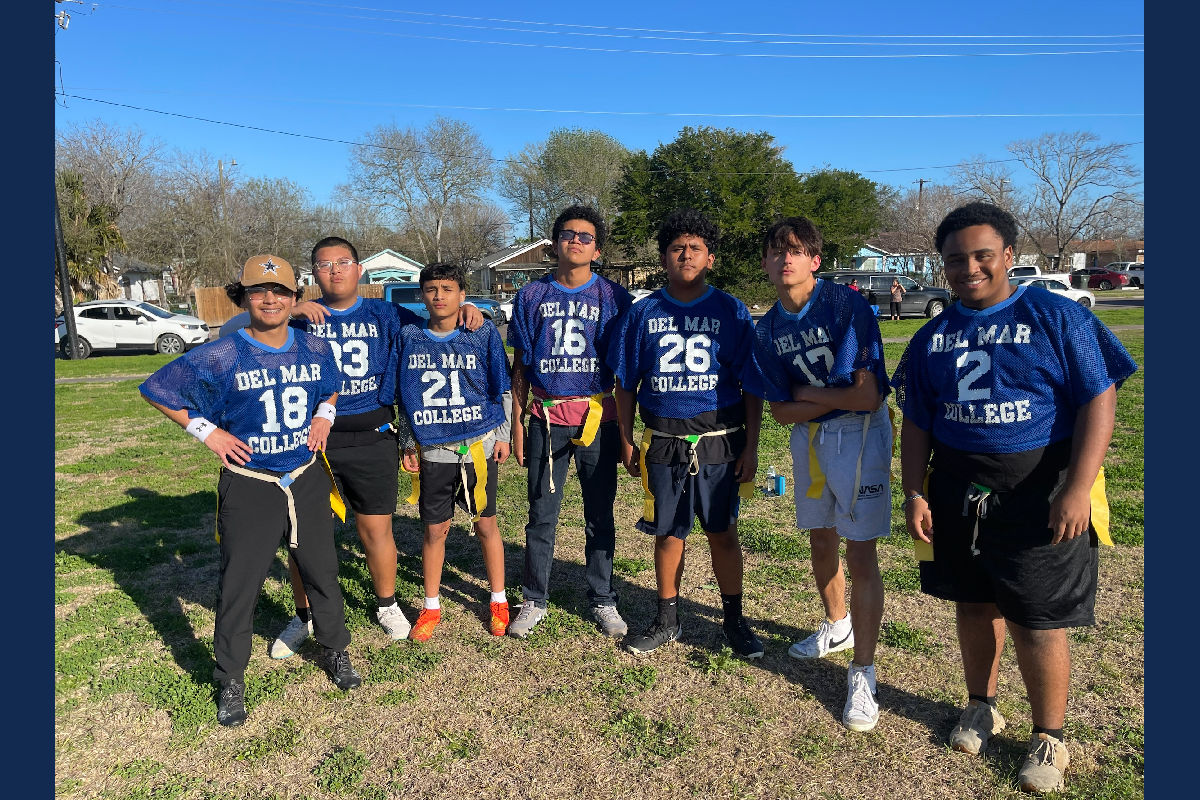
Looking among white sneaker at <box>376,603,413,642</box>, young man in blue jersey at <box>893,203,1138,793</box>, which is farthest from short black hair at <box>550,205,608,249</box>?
white sneaker at <box>376,603,413,642</box>

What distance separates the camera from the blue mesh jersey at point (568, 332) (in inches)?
161

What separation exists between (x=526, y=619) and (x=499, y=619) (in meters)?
0.15

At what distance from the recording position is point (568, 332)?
4070 millimetres

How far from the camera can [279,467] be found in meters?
3.53

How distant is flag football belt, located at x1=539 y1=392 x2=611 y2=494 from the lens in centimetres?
403

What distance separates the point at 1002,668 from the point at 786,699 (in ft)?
3.63

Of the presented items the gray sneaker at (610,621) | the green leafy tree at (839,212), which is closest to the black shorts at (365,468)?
the gray sneaker at (610,621)

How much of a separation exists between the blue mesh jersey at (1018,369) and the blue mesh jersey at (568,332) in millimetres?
1717

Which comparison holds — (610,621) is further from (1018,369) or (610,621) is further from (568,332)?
(1018,369)

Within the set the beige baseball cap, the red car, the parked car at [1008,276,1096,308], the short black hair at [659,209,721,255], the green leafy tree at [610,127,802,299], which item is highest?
the green leafy tree at [610,127,802,299]

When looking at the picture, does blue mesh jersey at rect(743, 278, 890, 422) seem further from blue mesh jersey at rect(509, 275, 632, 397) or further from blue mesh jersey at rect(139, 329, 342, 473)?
blue mesh jersey at rect(139, 329, 342, 473)

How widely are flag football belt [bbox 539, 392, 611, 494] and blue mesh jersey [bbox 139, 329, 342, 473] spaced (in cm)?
119

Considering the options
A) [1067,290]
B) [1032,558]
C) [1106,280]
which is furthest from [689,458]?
[1106,280]

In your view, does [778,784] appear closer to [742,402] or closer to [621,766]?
[621,766]
